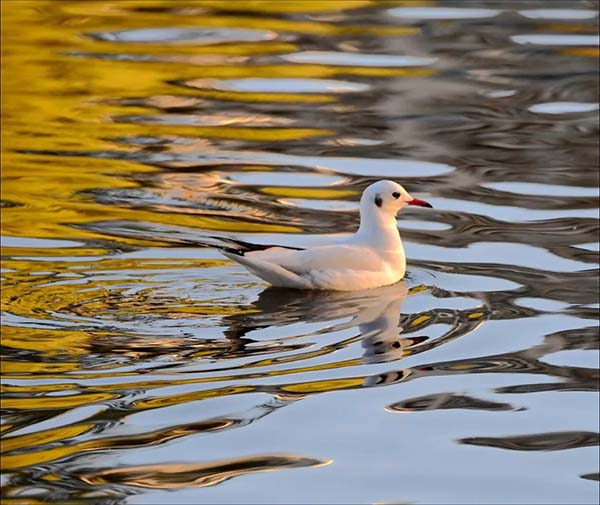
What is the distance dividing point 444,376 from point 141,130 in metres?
6.98

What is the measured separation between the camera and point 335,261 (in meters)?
9.84

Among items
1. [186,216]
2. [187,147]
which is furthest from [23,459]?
[187,147]

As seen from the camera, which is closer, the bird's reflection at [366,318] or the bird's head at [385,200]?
the bird's reflection at [366,318]

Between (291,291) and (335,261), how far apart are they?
30 centimetres

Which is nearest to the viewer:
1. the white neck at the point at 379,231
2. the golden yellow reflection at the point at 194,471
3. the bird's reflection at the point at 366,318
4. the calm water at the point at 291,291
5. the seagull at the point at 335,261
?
the golden yellow reflection at the point at 194,471

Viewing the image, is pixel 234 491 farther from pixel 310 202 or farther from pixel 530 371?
pixel 310 202

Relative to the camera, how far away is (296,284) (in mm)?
9836

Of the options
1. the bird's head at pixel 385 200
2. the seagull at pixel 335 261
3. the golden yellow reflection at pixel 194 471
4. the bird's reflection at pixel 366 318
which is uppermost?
the bird's head at pixel 385 200

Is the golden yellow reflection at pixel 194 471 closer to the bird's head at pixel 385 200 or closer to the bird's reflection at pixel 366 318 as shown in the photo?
the bird's reflection at pixel 366 318

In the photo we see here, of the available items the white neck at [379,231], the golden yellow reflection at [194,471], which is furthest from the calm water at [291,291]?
the white neck at [379,231]

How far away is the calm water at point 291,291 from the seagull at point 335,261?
99 millimetres

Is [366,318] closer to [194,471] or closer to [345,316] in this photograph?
[345,316]

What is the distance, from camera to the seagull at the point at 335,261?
973 cm

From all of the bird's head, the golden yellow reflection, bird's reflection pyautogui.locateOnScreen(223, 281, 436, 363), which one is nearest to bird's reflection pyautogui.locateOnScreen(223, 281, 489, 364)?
bird's reflection pyautogui.locateOnScreen(223, 281, 436, 363)
